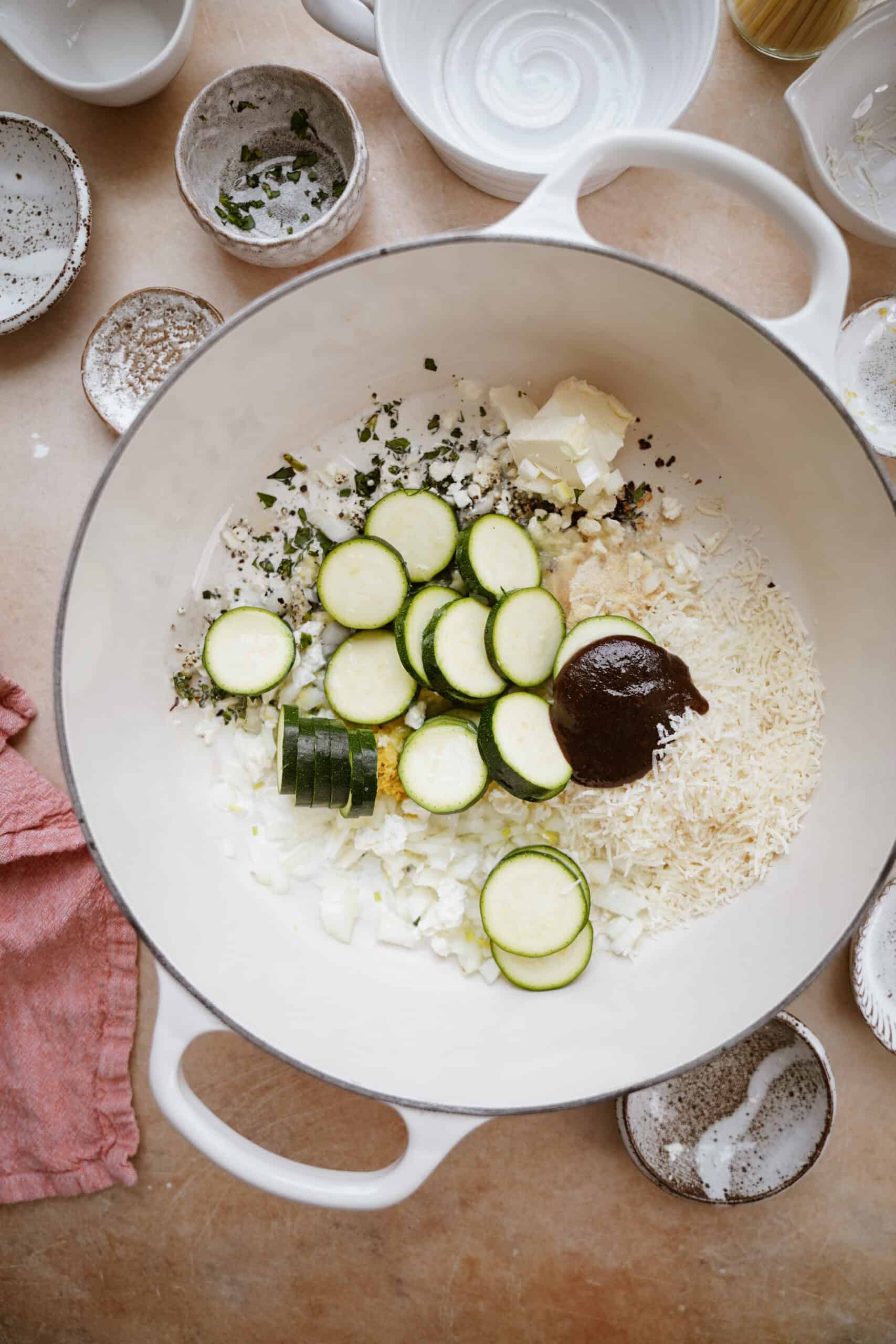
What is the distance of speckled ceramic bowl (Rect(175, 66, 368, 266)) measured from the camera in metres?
1.57

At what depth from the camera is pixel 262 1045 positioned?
4.42 ft

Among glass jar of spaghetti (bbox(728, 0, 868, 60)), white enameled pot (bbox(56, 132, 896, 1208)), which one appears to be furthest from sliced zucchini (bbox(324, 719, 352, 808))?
glass jar of spaghetti (bbox(728, 0, 868, 60))

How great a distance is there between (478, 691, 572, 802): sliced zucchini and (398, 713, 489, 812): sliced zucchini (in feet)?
0.09

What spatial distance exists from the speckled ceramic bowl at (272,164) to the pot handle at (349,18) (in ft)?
0.33

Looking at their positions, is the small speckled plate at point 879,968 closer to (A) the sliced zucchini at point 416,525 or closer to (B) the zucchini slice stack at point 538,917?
(B) the zucchini slice stack at point 538,917

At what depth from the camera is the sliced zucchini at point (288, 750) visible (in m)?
1.52

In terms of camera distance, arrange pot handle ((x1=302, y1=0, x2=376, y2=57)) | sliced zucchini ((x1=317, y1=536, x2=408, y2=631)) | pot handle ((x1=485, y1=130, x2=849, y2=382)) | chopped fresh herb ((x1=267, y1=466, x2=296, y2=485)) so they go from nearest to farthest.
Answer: pot handle ((x1=485, y1=130, x2=849, y2=382)), pot handle ((x1=302, y1=0, x2=376, y2=57)), sliced zucchini ((x1=317, y1=536, x2=408, y2=631)), chopped fresh herb ((x1=267, y1=466, x2=296, y2=485))

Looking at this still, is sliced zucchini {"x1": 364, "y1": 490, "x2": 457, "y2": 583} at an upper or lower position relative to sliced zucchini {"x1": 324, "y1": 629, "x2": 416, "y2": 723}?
upper

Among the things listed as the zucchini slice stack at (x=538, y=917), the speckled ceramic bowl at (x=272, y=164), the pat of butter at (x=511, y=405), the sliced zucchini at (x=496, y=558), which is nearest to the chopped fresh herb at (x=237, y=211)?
the speckled ceramic bowl at (x=272, y=164)

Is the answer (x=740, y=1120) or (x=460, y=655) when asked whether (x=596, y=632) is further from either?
(x=740, y=1120)

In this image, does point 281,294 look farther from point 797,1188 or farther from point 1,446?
point 797,1188

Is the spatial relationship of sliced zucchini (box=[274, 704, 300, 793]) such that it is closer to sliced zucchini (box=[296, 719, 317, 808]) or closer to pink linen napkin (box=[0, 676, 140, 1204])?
sliced zucchini (box=[296, 719, 317, 808])

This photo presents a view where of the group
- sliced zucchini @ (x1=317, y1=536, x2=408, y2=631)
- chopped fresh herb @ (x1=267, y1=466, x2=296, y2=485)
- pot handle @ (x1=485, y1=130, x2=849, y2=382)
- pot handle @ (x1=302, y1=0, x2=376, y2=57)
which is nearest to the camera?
pot handle @ (x1=485, y1=130, x2=849, y2=382)

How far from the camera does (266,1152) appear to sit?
1.33 metres
